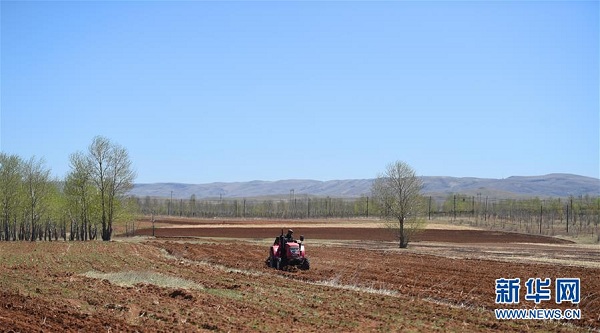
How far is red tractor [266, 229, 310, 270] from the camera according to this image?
30.9m

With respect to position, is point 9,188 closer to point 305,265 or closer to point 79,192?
point 79,192

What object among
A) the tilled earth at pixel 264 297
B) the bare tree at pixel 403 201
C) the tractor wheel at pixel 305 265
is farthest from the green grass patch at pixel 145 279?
the bare tree at pixel 403 201

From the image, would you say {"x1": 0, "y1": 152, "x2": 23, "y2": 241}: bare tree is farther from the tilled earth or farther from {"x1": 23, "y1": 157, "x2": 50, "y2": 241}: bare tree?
the tilled earth

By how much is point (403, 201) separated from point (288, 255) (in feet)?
106

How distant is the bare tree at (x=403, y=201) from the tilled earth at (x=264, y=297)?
2658 centimetres

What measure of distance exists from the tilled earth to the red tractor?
2.21 ft

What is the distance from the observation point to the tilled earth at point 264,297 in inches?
635

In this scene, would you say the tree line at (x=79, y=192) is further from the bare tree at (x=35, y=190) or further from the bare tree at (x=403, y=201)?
the bare tree at (x=403, y=201)

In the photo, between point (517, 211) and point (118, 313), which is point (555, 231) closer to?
point (517, 211)

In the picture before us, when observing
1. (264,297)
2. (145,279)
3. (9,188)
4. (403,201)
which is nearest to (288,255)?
(145,279)

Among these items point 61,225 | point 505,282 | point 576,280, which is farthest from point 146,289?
point 61,225

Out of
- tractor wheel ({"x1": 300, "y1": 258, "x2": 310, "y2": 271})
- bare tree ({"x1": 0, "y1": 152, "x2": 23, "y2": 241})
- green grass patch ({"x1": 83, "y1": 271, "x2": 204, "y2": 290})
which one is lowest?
tractor wheel ({"x1": 300, "y1": 258, "x2": 310, "y2": 271})

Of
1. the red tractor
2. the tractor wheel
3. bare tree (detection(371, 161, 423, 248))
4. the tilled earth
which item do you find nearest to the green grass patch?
the tilled earth

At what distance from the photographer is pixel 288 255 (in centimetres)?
3092
